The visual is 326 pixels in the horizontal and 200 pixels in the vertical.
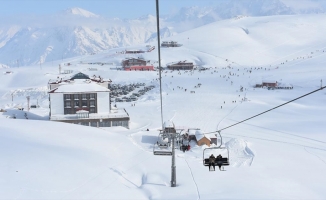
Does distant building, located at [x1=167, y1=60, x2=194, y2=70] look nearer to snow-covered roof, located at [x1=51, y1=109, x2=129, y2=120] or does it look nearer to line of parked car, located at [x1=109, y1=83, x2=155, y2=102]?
line of parked car, located at [x1=109, y1=83, x2=155, y2=102]

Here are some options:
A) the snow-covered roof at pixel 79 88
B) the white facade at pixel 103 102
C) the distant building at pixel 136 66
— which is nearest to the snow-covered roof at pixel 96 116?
the white facade at pixel 103 102

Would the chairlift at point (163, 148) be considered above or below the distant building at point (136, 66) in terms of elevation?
A: below

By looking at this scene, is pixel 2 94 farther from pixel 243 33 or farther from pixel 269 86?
pixel 243 33

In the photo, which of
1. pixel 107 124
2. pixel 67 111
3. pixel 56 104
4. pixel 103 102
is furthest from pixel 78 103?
pixel 107 124

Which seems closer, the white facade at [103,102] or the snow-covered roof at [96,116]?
the snow-covered roof at [96,116]

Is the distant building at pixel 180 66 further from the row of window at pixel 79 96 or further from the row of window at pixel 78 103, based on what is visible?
the row of window at pixel 78 103

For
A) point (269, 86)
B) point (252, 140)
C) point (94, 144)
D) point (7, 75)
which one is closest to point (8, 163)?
point (94, 144)

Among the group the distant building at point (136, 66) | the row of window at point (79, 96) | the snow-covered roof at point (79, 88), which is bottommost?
the row of window at point (79, 96)

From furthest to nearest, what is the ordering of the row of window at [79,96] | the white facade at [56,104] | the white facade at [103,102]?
the white facade at [103,102] < the row of window at [79,96] < the white facade at [56,104]
